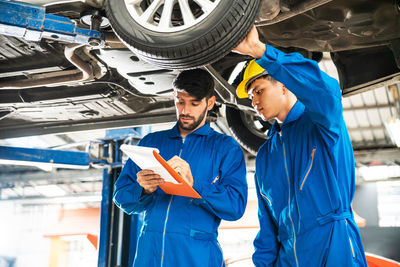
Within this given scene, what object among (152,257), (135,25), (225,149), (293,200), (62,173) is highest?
(62,173)

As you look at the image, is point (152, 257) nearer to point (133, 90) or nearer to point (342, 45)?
point (133, 90)

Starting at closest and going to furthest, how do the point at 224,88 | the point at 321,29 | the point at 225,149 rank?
the point at 225,149, the point at 321,29, the point at 224,88

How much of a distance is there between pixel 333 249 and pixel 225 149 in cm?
75

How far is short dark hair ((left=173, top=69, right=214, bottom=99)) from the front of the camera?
221 cm

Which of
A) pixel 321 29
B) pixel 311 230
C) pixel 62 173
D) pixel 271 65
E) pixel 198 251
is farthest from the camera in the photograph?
pixel 62 173

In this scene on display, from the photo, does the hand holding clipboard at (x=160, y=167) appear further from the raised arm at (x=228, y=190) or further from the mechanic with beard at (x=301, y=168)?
the mechanic with beard at (x=301, y=168)

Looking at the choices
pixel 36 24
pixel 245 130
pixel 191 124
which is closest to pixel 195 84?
pixel 191 124

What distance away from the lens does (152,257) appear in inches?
77.4

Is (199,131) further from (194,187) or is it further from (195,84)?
Answer: (194,187)

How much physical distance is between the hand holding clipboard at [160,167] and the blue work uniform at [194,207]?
8 cm

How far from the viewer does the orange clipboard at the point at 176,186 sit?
1.70 meters

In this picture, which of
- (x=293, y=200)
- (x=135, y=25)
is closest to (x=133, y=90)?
(x=135, y=25)

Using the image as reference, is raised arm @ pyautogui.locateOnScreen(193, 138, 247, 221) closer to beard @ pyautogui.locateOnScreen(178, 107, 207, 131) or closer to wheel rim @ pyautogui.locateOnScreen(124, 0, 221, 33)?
beard @ pyautogui.locateOnScreen(178, 107, 207, 131)

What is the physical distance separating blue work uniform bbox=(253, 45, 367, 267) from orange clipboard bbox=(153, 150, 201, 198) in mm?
362
